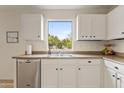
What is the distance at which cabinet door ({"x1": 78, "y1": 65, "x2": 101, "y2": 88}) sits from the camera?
11.8 ft

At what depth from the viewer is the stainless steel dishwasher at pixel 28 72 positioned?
351 cm

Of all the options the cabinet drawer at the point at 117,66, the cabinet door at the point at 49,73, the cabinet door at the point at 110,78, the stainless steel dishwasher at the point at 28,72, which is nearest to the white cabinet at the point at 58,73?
the cabinet door at the point at 49,73

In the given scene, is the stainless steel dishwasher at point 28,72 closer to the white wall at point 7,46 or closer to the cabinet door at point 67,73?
the cabinet door at point 67,73

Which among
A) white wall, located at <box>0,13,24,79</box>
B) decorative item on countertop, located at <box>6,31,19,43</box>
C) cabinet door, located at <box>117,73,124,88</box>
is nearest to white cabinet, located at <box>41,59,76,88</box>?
cabinet door, located at <box>117,73,124,88</box>

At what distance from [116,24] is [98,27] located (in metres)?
0.81

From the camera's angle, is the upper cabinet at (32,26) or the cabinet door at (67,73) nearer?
the cabinet door at (67,73)

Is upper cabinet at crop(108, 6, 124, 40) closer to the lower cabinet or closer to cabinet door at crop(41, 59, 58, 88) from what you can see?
the lower cabinet

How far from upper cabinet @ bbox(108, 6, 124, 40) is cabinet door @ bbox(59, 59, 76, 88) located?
3.55 ft

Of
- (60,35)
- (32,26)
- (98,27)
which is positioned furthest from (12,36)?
(98,27)

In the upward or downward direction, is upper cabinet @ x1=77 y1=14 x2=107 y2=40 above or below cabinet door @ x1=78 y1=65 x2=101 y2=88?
above

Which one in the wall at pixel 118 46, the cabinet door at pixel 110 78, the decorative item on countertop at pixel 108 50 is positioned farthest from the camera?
the decorative item on countertop at pixel 108 50

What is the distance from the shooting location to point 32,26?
4.15m

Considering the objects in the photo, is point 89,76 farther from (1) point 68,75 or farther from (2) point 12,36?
(2) point 12,36
